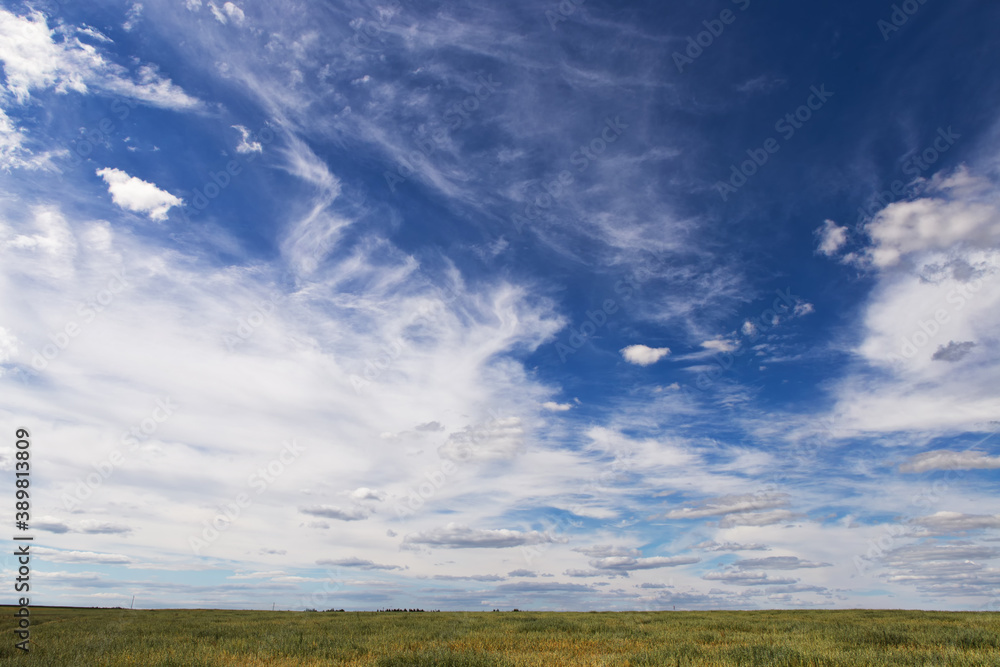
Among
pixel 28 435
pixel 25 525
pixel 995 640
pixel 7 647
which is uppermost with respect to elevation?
pixel 28 435

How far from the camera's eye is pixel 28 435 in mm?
16938

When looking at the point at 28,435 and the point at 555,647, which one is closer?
the point at 28,435

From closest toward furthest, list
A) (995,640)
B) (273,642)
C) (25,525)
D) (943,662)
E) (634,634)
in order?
(943,662) < (25,525) < (995,640) < (273,642) < (634,634)

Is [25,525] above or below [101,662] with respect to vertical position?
above

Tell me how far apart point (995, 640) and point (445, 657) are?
19388 mm

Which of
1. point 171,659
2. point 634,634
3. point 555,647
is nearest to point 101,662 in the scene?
point 171,659

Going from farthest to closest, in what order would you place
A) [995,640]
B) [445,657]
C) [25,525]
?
[995,640]
[25,525]
[445,657]

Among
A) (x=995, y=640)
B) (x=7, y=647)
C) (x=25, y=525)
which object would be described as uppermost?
(x=25, y=525)

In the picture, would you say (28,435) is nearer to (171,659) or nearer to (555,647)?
(171,659)

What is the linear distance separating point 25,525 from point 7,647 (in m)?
6.72

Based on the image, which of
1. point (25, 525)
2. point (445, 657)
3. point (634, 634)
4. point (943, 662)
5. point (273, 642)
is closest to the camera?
point (943, 662)

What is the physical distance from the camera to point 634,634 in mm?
23734

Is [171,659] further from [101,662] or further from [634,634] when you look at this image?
[634,634]

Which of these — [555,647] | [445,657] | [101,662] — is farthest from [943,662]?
[101,662]
